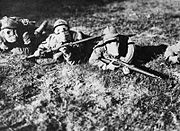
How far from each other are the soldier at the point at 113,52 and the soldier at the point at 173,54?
0.74 meters

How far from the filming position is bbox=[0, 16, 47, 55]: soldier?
32.9ft

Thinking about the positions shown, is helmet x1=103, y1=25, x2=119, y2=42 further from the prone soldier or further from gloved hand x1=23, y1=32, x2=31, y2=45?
gloved hand x1=23, y1=32, x2=31, y2=45

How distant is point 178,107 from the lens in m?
7.97

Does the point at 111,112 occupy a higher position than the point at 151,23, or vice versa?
the point at 151,23

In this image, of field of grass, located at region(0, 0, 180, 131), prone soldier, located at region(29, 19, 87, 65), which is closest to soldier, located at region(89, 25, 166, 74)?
field of grass, located at region(0, 0, 180, 131)

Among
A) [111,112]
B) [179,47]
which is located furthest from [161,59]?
[111,112]

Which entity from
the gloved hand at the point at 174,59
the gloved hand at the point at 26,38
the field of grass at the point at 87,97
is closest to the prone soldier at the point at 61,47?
the field of grass at the point at 87,97

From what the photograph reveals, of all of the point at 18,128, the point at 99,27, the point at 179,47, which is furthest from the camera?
the point at 99,27

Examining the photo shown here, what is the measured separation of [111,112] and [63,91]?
187 cm

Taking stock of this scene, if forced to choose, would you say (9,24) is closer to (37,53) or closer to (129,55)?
(37,53)

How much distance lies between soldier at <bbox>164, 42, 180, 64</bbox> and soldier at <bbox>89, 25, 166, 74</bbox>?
0.74m

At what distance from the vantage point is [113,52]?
930 centimetres

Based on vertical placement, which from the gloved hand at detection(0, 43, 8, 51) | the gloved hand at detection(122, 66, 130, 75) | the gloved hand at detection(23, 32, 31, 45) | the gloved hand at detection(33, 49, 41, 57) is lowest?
the gloved hand at detection(122, 66, 130, 75)

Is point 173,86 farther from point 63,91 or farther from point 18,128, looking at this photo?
point 18,128
